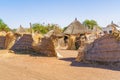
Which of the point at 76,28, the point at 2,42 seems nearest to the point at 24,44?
the point at 2,42

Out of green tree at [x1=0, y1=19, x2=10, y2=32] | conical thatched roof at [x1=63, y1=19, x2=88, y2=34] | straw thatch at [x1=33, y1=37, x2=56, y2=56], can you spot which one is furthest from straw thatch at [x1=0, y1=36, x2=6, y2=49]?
green tree at [x1=0, y1=19, x2=10, y2=32]

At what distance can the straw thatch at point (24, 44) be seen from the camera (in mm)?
27406

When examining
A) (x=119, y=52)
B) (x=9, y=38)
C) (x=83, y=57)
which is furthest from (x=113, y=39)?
(x=9, y=38)

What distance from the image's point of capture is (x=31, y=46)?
26953mm

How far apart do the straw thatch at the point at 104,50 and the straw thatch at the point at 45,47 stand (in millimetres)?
4588

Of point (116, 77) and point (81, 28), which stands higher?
point (81, 28)

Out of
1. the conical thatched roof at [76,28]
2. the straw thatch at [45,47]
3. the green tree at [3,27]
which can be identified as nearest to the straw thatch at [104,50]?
the straw thatch at [45,47]

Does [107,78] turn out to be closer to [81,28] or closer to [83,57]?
[83,57]

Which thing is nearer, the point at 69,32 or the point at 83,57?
the point at 83,57

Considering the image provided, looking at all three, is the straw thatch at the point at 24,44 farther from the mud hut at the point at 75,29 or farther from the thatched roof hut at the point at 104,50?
the mud hut at the point at 75,29

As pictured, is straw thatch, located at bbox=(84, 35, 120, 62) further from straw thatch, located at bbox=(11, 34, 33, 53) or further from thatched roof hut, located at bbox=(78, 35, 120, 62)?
straw thatch, located at bbox=(11, 34, 33, 53)

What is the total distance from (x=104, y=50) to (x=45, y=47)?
7357 millimetres

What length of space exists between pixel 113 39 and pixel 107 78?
18.4 feet

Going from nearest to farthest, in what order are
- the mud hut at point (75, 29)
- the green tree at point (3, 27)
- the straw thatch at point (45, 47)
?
the straw thatch at point (45, 47) → the mud hut at point (75, 29) → the green tree at point (3, 27)
